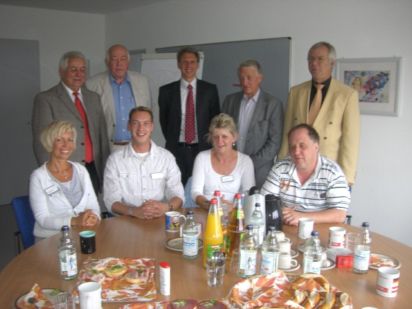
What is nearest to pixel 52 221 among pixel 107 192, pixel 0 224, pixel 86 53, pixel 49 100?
pixel 107 192

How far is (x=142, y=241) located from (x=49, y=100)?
167cm

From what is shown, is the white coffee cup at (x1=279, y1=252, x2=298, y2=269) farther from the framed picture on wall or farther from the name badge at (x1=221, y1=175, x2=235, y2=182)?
the framed picture on wall

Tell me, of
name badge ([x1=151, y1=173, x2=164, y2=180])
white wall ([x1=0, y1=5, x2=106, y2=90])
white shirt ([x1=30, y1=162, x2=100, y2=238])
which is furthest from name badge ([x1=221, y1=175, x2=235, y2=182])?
white wall ([x1=0, y1=5, x2=106, y2=90])

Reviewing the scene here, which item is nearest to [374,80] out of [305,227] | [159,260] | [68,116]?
[305,227]

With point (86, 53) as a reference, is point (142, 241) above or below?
below

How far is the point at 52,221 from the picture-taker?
2.28 meters

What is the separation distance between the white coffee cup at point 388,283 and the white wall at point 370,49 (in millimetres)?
2106

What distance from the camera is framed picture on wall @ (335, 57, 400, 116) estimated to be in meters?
3.40

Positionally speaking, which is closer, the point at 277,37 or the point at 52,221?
the point at 52,221

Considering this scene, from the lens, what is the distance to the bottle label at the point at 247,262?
1.62m

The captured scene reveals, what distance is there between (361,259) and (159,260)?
2.61 ft

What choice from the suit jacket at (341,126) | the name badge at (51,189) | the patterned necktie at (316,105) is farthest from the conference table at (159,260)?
the patterned necktie at (316,105)

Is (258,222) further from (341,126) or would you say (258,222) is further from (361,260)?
(341,126)

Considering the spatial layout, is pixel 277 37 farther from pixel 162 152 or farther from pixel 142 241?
pixel 142 241
